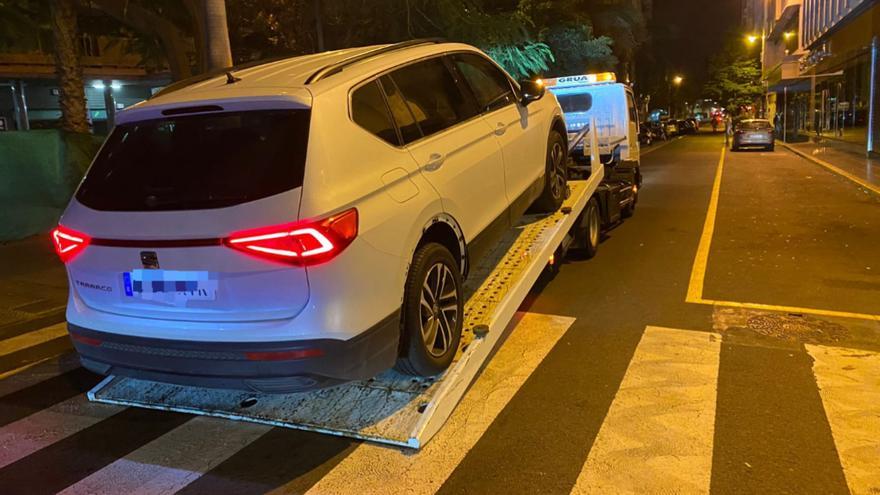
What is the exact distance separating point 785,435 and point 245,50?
53.0 ft

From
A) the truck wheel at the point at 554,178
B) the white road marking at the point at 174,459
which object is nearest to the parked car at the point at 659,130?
the truck wheel at the point at 554,178

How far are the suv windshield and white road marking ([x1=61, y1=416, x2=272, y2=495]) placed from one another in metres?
9.75

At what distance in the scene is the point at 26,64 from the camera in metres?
22.6

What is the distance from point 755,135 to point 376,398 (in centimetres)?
3005

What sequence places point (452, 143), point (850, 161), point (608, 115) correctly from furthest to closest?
point (850, 161) → point (608, 115) → point (452, 143)

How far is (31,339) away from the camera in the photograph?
20.5 feet

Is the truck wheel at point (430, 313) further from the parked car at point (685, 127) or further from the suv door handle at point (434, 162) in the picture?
the parked car at point (685, 127)

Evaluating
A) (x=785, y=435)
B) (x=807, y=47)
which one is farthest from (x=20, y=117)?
(x=807, y=47)

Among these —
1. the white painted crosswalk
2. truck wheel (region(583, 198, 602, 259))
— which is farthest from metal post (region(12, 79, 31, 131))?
truck wheel (region(583, 198, 602, 259))

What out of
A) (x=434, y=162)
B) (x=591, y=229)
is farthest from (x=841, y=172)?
(x=434, y=162)

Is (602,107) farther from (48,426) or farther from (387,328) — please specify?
(48,426)

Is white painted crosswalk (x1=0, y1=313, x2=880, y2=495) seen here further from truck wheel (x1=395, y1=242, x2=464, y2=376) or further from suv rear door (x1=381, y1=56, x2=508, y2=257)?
suv rear door (x1=381, y1=56, x2=508, y2=257)

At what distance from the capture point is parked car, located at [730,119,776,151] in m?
29.7

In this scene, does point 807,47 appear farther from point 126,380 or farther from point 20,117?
point 126,380
